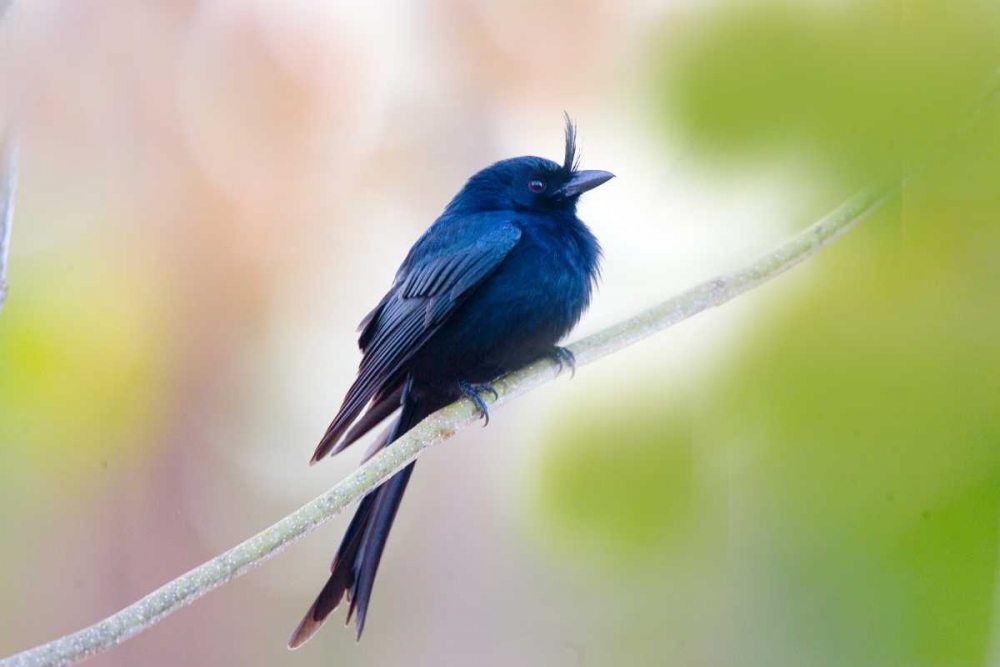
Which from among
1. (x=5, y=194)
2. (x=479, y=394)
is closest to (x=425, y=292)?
(x=479, y=394)

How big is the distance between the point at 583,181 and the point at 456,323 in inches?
15.7

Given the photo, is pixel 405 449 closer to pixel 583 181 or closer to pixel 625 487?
pixel 625 487

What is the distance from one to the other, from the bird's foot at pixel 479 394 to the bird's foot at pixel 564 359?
13 centimetres

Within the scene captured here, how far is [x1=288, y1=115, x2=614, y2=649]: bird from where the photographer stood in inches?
70.2

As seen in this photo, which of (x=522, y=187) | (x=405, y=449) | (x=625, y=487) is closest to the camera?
(x=625, y=487)

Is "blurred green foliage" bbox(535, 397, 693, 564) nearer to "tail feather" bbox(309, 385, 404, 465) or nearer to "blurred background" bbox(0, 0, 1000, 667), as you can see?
"blurred background" bbox(0, 0, 1000, 667)

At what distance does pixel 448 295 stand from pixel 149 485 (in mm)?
649

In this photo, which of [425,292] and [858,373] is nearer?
[858,373]

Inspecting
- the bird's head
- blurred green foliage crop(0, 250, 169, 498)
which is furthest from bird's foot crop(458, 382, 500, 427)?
blurred green foliage crop(0, 250, 169, 498)

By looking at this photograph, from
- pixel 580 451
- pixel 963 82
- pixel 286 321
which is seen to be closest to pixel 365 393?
pixel 286 321

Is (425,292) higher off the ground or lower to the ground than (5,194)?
lower

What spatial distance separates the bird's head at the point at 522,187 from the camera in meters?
2.06

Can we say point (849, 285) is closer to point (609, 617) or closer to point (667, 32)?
point (667, 32)

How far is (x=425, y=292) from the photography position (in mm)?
1892
